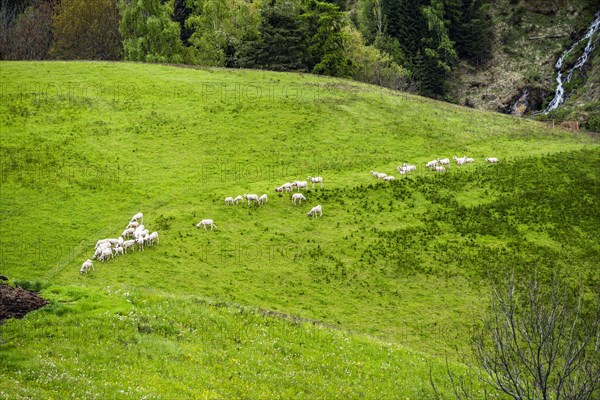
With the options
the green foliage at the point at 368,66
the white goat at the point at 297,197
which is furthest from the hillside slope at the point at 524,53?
the white goat at the point at 297,197

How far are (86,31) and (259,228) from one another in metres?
63.8

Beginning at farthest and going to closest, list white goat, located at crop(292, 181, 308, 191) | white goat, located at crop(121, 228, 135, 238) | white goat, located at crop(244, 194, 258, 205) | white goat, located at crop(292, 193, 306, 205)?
1. white goat, located at crop(292, 181, 308, 191)
2. white goat, located at crop(292, 193, 306, 205)
3. white goat, located at crop(244, 194, 258, 205)
4. white goat, located at crop(121, 228, 135, 238)

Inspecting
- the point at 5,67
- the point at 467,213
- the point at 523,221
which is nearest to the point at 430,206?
the point at 467,213

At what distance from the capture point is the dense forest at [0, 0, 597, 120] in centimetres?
7956

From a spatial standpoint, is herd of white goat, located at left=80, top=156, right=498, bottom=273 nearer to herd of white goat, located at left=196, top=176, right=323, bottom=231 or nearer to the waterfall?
herd of white goat, located at left=196, top=176, right=323, bottom=231

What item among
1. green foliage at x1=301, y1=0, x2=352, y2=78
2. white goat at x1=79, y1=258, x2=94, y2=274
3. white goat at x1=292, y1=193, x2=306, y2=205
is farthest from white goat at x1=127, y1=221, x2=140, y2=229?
green foliage at x1=301, y1=0, x2=352, y2=78

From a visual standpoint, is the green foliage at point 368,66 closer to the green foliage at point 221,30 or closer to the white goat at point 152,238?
the green foliage at point 221,30

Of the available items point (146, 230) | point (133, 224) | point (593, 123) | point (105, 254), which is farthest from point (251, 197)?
point (593, 123)

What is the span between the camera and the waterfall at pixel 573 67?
9368 cm

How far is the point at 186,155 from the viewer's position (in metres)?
51.3

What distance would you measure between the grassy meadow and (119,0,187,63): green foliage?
9.95m

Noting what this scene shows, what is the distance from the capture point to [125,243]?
3619cm

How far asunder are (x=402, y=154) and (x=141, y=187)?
81.9 ft

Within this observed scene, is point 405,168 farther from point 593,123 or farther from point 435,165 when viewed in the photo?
point 593,123
